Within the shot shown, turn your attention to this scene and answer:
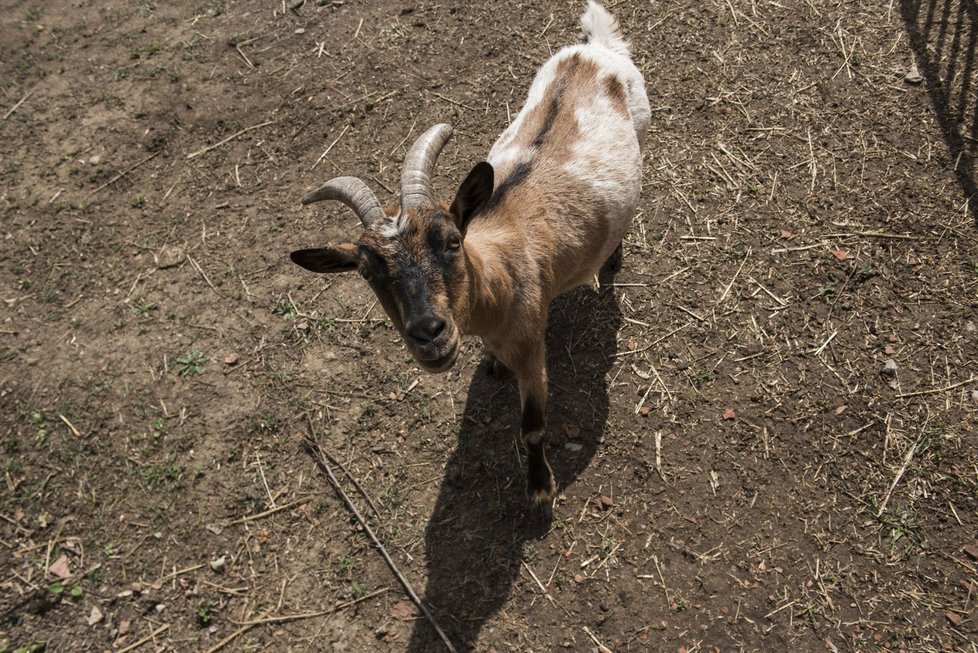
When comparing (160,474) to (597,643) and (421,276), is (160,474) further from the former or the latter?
(597,643)

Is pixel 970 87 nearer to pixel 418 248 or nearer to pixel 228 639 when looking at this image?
pixel 418 248

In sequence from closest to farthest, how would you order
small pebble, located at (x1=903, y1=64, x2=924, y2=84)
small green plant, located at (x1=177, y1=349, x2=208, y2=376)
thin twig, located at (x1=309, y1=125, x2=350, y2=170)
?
small green plant, located at (x1=177, y1=349, x2=208, y2=376)
small pebble, located at (x1=903, y1=64, x2=924, y2=84)
thin twig, located at (x1=309, y1=125, x2=350, y2=170)

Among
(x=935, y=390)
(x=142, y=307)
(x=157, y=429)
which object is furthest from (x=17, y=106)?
(x=935, y=390)

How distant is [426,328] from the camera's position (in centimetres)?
321

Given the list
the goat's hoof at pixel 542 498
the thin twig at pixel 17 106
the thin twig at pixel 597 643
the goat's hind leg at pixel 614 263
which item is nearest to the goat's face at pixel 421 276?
the goat's hoof at pixel 542 498

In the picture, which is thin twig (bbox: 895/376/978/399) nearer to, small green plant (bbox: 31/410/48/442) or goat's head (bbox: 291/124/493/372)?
goat's head (bbox: 291/124/493/372)

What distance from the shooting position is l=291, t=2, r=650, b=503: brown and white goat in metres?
3.33

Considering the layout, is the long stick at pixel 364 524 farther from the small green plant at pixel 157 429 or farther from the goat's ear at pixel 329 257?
the goat's ear at pixel 329 257

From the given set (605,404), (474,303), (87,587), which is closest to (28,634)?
(87,587)

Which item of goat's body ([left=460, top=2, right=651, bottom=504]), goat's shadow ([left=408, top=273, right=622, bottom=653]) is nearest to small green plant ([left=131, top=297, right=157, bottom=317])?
goat's shadow ([left=408, top=273, right=622, bottom=653])

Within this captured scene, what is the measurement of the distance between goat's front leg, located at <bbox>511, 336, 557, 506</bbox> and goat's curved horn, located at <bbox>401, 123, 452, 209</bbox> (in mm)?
1246

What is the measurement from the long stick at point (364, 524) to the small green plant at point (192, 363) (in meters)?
1.13

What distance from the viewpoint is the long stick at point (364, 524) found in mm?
4160

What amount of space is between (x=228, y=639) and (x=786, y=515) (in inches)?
154
